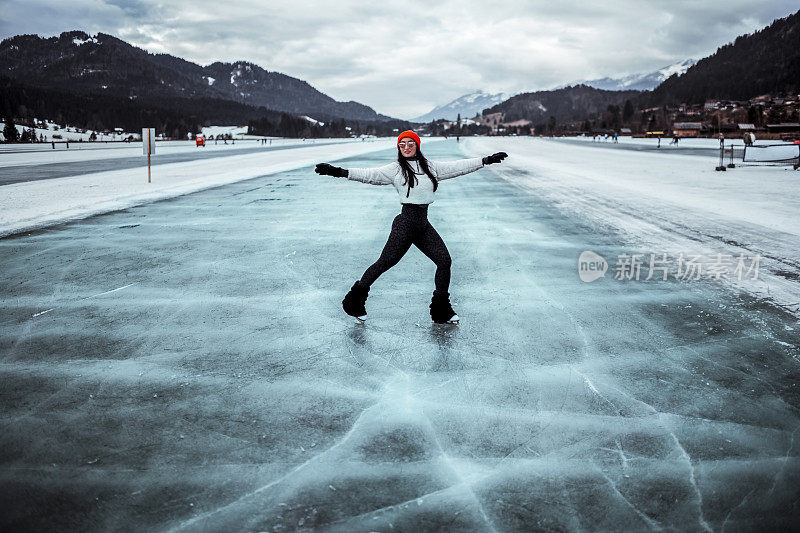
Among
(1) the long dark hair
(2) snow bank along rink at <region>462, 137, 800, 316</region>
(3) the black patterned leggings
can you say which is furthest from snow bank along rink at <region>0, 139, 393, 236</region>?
(2) snow bank along rink at <region>462, 137, 800, 316</region>

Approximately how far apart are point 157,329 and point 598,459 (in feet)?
12.7

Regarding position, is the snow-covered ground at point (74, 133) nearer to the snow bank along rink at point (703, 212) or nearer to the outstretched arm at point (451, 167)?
the snow bank along rink at point (703, 212)

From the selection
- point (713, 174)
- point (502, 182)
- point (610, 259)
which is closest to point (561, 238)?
point (610, 259)

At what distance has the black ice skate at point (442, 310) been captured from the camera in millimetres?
5171

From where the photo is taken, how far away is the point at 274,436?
3301 millimetres

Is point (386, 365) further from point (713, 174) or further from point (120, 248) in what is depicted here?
point (713, 174)

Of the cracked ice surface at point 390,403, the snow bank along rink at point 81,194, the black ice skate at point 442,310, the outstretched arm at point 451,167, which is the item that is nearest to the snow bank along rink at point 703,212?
the cracked ice surface at point 390,403

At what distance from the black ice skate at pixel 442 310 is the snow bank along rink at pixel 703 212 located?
3251 mm

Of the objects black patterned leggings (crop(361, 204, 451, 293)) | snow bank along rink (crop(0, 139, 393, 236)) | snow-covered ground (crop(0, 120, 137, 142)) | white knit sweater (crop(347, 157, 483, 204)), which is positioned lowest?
snow bank along rink (crop(0, 139, 393, 236))

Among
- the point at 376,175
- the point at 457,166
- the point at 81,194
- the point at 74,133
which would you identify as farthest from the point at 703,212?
the point at 74,133

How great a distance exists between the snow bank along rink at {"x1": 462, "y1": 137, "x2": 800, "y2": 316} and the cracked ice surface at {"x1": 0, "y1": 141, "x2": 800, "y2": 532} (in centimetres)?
181

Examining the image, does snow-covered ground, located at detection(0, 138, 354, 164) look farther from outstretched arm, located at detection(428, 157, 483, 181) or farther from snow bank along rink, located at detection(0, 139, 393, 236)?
outstretched arm, located at detection(428, 157, 483, 181)

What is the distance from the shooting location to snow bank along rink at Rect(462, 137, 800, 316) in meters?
7.75

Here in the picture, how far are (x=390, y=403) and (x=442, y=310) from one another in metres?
1.63
